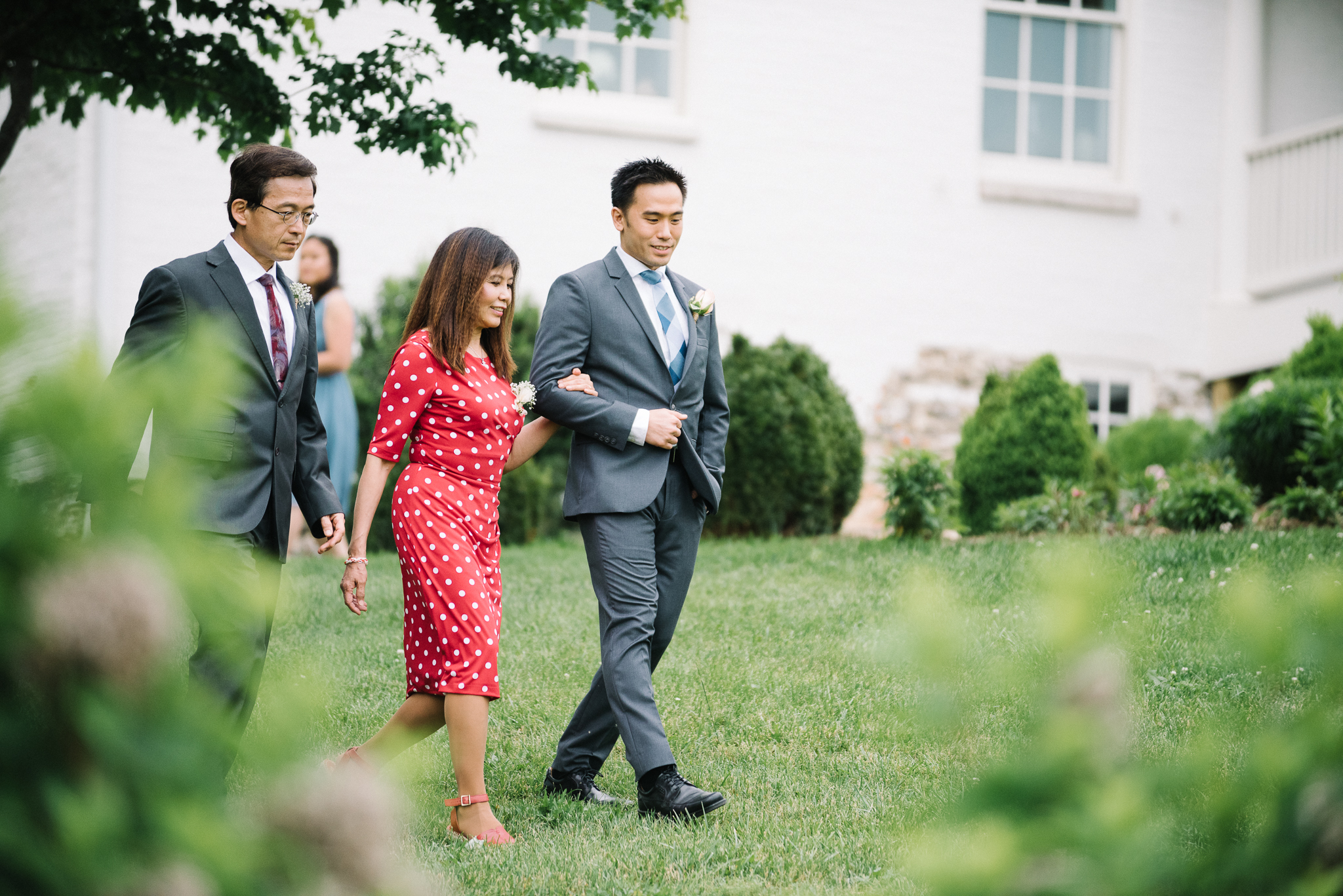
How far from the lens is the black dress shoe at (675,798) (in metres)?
4.07

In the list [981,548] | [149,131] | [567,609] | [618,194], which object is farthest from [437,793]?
[149,131]

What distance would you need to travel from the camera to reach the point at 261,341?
3912 millimetres

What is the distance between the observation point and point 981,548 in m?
8.40

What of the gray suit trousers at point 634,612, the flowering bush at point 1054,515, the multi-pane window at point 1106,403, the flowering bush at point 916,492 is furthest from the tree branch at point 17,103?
the multi-pane window at point 1106,403

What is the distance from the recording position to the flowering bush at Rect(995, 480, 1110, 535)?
9.56 m

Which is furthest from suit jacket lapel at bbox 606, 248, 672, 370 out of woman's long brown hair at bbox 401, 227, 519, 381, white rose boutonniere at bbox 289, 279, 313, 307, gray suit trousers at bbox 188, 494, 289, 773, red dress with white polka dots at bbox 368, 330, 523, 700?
Answer: gray suit trousers at bbox 188, 494, 289, 773

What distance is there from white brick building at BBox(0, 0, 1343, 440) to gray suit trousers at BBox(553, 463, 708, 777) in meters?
7.70

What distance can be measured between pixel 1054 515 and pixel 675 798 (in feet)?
20.6

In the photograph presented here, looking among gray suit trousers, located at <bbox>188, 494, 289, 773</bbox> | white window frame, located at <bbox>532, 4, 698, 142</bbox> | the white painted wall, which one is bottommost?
gray suit trousers, located at <bbox>188, 494, 289, 773</bbox>

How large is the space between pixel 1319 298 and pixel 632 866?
37.5 ft

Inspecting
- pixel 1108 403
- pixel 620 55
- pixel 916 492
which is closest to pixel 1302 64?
pixel 1108 403

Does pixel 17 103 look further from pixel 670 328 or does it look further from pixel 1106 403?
pixel 1106 403

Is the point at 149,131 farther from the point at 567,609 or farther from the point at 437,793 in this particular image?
the point at 437,793

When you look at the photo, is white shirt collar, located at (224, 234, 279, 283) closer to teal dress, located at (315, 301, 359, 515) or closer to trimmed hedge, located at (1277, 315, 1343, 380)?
teal dress, located at (315, 301, 359, 515)
